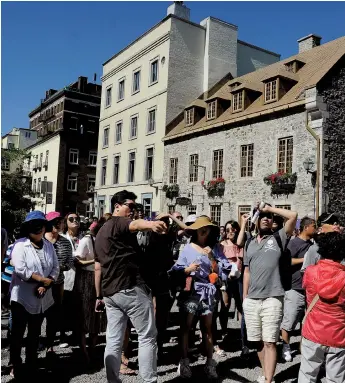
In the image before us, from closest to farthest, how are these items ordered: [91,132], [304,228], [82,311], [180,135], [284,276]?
[284,276] < [82,311] < [304,228] < [180,135] < [91,132]

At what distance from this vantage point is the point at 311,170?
1761 centimetres

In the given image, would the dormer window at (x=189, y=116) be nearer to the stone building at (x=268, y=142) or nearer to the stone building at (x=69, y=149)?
the stone building at (x=268, y=142)

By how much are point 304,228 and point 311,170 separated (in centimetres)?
1211

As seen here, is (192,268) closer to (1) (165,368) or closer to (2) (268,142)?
(1) (165,368)

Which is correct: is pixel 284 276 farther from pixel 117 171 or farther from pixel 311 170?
pixel 117 171

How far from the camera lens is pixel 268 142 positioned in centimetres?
2003

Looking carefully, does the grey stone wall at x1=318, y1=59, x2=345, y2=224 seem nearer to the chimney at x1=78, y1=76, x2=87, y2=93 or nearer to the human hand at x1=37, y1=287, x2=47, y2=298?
the human hand at x1=37, y1=287, x2=47, y2=298

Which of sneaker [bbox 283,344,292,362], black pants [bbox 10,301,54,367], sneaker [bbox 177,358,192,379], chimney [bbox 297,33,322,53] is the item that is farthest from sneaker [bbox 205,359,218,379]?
chimney [bbox 297,33,322,53]

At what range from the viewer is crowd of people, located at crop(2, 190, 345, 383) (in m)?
3.84

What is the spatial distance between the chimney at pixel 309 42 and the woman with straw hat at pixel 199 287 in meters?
22.4

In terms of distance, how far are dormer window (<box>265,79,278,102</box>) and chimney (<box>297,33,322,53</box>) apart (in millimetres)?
5557

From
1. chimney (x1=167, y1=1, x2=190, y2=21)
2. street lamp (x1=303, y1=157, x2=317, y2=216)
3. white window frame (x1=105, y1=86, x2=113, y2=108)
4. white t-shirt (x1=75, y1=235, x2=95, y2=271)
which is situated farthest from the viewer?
white window frame (x1=105, y1=86, x2=113, y2=108)

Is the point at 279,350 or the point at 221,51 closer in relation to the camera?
the point at 279,350

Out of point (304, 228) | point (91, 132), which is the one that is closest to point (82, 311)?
point (304, 228)
